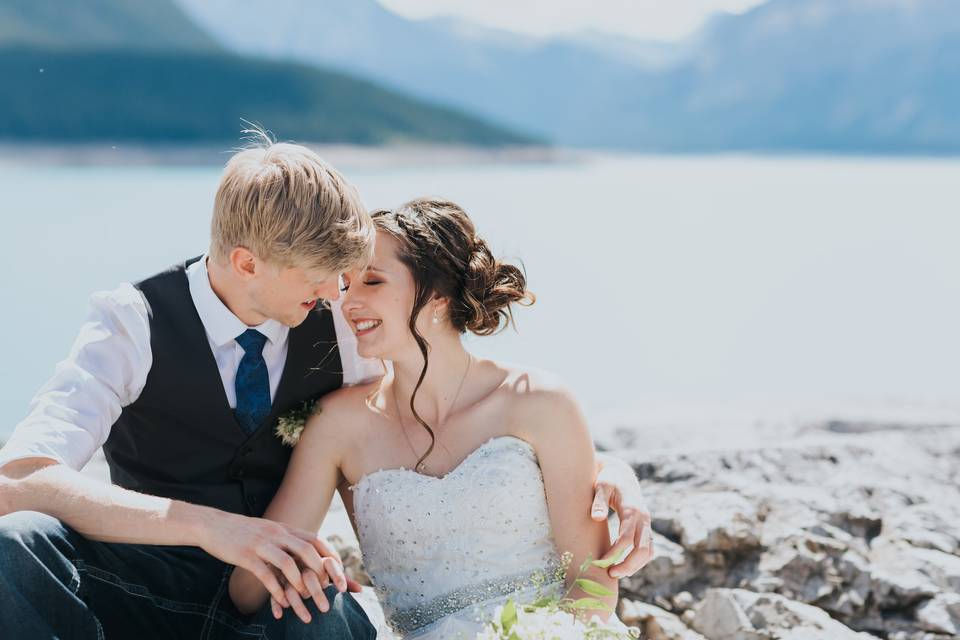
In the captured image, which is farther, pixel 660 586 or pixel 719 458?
pixel 719 458

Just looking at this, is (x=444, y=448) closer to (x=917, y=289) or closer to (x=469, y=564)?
(x=469, y=564)

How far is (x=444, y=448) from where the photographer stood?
2.72 m

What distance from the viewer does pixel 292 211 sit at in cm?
231

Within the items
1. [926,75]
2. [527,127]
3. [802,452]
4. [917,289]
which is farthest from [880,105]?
[802,452]

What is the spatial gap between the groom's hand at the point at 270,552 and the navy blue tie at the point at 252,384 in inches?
20.1

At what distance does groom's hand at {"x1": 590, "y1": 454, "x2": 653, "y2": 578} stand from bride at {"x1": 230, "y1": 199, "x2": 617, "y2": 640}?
7 cm

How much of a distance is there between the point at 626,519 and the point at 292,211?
3.27 ft

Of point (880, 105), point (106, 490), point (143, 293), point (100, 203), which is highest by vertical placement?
point (880, 105)

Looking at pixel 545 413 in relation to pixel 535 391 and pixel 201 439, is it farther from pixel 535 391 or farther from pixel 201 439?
pixel 201 439

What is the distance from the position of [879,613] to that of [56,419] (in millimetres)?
2461

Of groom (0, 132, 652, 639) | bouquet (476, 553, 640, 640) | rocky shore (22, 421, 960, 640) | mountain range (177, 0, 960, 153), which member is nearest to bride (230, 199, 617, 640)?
groom (0, 132, 652, 639)

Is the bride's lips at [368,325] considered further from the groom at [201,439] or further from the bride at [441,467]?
the groom at [201,439]

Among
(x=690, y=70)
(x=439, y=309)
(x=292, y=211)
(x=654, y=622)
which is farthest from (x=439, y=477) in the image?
(x=690, y=70)

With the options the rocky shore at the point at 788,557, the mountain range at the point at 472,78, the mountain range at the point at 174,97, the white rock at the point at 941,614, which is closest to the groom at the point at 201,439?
the rocky shore at the point at 788,557
